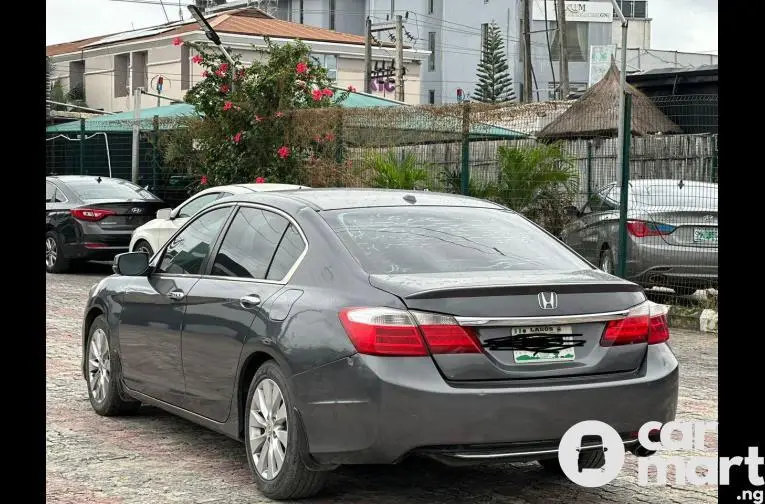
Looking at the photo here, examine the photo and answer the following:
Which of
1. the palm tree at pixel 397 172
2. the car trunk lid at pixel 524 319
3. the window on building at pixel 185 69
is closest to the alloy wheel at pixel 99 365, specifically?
the car trunk lid at pixel 524 319

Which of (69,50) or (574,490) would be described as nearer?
(574,490)

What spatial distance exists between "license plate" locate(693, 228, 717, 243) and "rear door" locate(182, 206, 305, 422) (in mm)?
8275

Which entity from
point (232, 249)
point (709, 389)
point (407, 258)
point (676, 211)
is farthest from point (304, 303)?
point (676, 211)

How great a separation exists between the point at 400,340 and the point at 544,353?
678 mm

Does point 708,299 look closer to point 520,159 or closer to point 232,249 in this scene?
point 520,159

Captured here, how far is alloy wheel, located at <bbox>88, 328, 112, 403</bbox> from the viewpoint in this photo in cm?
872

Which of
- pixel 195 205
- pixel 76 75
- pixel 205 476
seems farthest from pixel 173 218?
pixel 76 75

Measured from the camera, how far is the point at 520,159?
17.0m

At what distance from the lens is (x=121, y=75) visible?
60.0m

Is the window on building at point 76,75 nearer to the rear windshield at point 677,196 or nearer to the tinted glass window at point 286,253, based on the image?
the rear windshield at point 677,196

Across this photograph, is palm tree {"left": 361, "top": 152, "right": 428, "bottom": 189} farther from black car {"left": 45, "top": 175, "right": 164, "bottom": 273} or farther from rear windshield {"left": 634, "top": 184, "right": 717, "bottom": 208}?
black car {"left": 45, "top": 175, "right": 164, "bottom": 273}

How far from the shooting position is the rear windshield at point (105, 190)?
68.9 feet

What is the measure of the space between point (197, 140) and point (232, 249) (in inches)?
640

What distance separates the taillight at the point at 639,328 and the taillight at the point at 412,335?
717 mm
